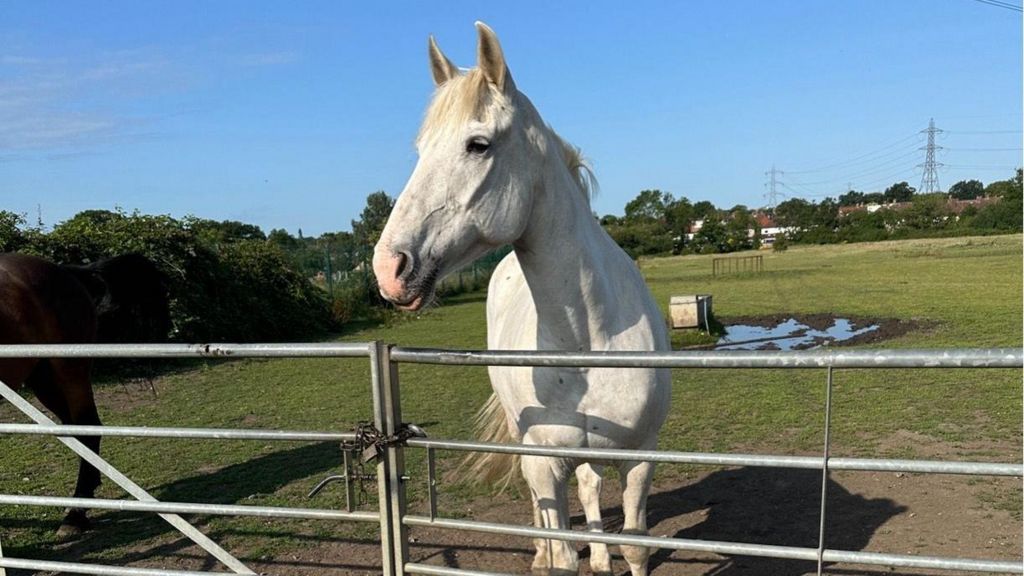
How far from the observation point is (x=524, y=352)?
186 cm

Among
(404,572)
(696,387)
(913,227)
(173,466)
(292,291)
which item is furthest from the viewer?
(913,227)

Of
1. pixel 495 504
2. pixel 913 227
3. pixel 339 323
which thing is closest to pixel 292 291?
pixel 339 323

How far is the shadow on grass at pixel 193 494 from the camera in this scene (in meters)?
3.92

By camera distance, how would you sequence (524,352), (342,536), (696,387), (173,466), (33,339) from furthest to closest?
(696,387) < (173,466) < (33,339) < (342,536) < (524,352)

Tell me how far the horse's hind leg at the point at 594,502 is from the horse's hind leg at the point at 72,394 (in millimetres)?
3636

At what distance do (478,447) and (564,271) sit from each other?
25.9 inches

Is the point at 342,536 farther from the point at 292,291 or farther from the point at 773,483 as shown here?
the point at 292,291

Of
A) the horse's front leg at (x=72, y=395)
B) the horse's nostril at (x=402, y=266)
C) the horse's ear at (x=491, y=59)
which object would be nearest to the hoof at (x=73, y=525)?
the horse's front leg at (x=72, y=395)

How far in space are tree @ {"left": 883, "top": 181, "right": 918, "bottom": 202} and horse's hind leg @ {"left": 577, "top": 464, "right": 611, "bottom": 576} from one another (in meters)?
106

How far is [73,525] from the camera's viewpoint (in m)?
4.18

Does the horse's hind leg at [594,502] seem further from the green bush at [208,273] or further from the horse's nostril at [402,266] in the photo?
the green bush at [208,273]

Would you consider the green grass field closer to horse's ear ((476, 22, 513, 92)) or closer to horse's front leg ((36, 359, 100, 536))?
horse's front leg ((36, 359, 100, 536))

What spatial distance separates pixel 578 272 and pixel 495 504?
2738 mm

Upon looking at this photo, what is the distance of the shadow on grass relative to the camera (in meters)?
3.92
